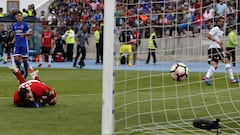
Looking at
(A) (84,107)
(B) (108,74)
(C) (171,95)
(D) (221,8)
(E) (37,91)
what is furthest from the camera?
(C) (171,95)

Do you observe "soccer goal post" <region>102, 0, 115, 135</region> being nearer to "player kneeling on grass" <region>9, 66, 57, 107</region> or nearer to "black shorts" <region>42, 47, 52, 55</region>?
"player kneeling on grass" <region>9, 66, 57, 107</region>

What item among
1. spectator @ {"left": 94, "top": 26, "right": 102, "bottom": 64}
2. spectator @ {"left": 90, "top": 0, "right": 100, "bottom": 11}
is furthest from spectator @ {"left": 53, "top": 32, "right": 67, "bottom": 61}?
spectator @ {"left": 90, "top": 0, "right": 100, "bottom": 11}

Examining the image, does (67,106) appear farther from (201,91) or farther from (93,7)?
(93,7)

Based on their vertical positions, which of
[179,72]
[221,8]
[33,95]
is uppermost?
[221,8]

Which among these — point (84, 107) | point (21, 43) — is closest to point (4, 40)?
point (21, 43)

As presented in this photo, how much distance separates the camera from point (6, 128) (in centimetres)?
1041

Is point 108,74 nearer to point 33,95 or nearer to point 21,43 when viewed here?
point 33,95

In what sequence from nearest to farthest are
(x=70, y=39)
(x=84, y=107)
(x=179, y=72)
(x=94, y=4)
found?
1. (x=84, y=107)
2. (x=179, y=72)
3. (x=94, y=4)
4. (x=70, y=39)

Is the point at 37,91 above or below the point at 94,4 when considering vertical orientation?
below

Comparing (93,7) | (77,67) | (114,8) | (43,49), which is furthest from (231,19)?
(43,49)

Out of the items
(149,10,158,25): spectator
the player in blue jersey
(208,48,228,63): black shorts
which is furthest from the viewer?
the player in blue jersey

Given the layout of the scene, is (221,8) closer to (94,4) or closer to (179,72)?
(179,72)

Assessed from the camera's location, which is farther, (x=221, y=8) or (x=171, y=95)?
(x=171, y=95)

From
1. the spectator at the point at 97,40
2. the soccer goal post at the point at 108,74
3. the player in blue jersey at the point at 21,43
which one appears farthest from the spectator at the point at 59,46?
the soccer goal post at the point at 108,74
